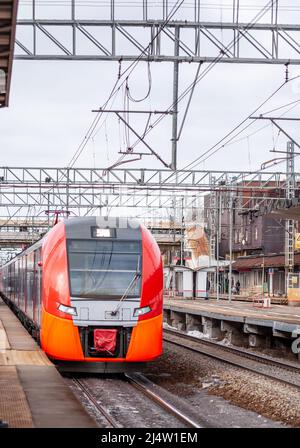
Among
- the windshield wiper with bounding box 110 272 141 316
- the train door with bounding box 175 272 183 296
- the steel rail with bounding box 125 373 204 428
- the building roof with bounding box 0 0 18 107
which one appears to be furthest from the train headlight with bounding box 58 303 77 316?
the train door with bounding box 175 272 183 296

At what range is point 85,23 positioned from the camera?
15359mm

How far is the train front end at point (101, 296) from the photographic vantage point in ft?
45.0

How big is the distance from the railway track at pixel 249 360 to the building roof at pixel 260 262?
118ft

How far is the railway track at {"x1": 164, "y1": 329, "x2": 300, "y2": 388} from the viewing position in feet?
51.9

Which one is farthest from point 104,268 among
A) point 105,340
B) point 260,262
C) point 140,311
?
point 260,262

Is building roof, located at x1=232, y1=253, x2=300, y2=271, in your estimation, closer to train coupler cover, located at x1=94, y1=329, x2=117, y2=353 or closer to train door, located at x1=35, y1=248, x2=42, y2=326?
train door, located at x1=35, y1=248, x2=42, y2=326

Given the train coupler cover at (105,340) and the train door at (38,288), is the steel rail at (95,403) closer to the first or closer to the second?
the train coupler cover at (105,340)

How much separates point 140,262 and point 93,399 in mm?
2773

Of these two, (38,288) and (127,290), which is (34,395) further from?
(38,288)

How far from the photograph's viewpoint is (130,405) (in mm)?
12312

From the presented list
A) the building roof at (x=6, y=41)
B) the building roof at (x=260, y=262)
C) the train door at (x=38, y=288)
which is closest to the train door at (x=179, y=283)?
the building roof at (x=260, y=262)

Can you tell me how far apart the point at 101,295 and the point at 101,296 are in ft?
0.07
